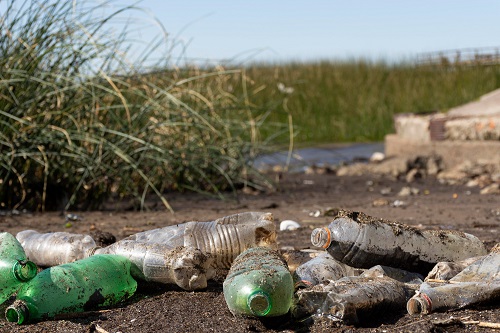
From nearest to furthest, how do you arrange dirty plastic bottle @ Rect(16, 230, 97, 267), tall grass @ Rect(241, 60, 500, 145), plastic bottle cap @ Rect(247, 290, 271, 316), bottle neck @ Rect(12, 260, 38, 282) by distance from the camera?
1. plastic bottle cap @ Rect(247, 290, 271, 316)
2. bottle neck @ Rect(12, 260, 38, 282)
3. dirty plastic bottle @ Rect(16, 230, 97, 267)
4. tall grass @ Rect(241, 60, 500, 145)

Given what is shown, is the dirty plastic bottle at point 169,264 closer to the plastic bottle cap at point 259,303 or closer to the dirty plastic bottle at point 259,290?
the dirty plastic bottle at point 259,290

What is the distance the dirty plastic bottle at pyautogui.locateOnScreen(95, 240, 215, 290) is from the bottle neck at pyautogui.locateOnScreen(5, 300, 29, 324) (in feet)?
1.61

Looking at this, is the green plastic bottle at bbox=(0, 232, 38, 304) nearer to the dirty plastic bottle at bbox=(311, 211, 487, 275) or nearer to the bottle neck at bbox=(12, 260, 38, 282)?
the bottle neck at bbox=(12, 260, 38, 282)

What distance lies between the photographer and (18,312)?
2.57m

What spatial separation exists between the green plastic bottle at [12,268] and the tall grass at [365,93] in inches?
410

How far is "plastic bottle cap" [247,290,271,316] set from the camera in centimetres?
232

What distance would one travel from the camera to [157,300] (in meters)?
2.83

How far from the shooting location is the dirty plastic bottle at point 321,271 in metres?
2.77

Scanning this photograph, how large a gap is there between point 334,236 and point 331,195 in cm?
377

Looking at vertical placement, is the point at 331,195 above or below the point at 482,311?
below

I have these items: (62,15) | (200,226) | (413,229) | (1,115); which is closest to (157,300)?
(200,226)

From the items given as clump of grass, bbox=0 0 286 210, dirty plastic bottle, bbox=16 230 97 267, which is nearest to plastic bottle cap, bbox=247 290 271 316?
dirty plastic bottle, bbox=16 230 97 267

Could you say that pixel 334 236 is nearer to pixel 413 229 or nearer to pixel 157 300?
pixel 413 229

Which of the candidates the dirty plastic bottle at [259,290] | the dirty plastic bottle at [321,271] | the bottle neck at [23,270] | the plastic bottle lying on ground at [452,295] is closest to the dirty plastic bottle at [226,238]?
the dirty plastic bottle at [321,271]
